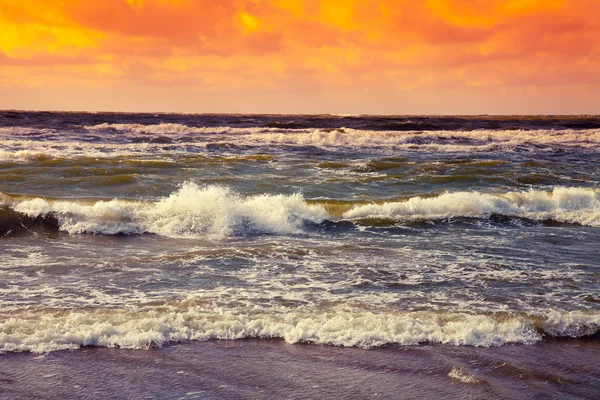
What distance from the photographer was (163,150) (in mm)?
29547

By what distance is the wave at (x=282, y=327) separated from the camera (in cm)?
650

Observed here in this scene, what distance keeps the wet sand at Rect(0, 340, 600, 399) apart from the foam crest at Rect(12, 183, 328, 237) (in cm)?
679

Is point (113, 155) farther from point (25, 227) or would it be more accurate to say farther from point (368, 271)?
point (368, 271)

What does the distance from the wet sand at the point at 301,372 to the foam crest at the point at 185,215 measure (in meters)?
6.79

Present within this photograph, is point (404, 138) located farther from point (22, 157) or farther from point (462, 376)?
point (462, 376)

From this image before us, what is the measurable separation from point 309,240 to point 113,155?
15.9 metres

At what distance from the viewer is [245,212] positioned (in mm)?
13992

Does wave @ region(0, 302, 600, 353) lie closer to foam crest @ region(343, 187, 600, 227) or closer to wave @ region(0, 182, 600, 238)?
wave @ region(0, 182, 600, 238)

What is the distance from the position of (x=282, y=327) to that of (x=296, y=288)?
1.75m

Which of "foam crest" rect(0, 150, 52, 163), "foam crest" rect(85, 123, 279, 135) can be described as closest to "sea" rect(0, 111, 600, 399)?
"foam crest" rect(0, 150, 52, 163)

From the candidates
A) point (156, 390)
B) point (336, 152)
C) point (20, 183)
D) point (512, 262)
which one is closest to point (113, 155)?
point (20, 183)

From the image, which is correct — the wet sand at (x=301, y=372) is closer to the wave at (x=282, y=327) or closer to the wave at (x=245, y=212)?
the wave at (x=282, y=327)

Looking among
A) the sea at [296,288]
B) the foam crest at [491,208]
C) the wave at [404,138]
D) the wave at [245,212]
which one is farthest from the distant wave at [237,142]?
the foam crest at [491,208]

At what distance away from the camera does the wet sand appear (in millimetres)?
5367
